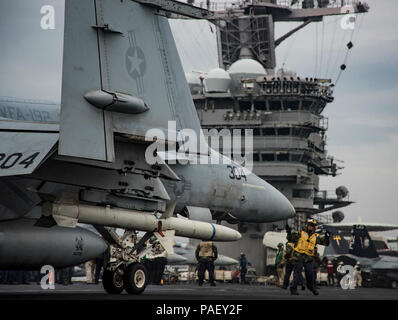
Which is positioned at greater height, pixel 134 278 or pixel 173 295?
pixel 134 278

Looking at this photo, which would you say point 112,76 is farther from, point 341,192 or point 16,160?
point 341,192

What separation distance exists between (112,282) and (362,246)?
20056 millimetres

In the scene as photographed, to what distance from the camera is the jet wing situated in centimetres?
1462

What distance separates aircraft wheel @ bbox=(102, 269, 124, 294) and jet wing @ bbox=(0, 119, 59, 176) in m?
3.67

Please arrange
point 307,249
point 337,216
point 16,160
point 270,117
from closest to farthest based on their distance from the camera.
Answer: point 16,160, point 307,249, point 270,117, point 337,216

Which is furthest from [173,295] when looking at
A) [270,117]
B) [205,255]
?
[270,117]

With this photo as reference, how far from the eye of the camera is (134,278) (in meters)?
16.9

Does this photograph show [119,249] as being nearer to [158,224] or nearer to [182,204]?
[158,224]

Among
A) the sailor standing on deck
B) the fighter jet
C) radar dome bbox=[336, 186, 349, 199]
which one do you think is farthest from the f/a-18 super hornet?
radar dome bbox=[336, 186, 349, 199]

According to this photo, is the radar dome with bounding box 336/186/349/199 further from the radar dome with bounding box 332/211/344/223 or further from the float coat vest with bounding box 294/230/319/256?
the float coat vest with bounding box 294/230/319/256

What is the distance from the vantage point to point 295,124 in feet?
174
